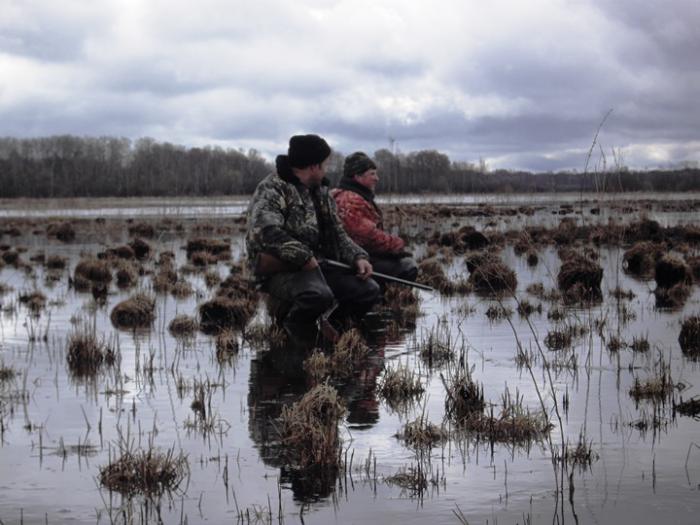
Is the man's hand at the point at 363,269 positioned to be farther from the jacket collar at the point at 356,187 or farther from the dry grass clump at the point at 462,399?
the dry grass clump at the point at 462,399

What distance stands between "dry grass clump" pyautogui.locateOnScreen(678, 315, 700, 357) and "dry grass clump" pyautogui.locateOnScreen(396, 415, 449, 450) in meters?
3.78

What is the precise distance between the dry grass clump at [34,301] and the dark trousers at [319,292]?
163 inches

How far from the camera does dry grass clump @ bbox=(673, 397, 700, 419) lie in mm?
6419

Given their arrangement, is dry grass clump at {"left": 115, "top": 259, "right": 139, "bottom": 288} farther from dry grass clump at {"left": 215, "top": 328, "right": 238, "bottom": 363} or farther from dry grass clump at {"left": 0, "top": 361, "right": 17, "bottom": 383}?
dry grass clump at {"left": 0, "top": 361, "right": 17, "bottom": 383}

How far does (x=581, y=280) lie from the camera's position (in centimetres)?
1359

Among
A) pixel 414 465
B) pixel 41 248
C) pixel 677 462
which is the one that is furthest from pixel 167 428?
pixel 41 248

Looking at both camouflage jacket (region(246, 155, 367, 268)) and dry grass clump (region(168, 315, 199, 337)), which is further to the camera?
dry grass clump (region(168, 315, 199, 337))

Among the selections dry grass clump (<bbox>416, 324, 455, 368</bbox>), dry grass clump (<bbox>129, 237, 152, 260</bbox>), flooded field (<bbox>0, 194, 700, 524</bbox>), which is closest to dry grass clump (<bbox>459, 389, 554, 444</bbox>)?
flooded field (<bbox>0, 194, 700, 524</bbox>)

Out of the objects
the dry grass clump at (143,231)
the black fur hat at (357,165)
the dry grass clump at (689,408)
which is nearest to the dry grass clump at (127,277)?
the black fur hat at (357,165)

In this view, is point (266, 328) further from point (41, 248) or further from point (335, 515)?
point (41, 248)

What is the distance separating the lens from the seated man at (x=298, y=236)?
31.0 ft

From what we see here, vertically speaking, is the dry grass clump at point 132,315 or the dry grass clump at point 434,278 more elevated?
the dry grass clump at point 434,278

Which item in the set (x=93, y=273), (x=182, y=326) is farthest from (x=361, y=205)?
(x=93, y=273)

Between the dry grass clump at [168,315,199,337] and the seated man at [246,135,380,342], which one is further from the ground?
the seated man at [246,135,380,342]
